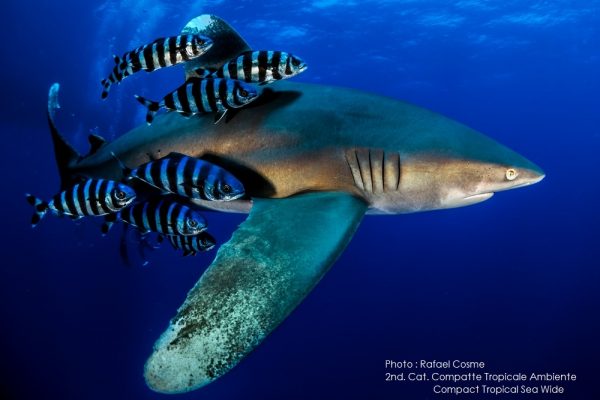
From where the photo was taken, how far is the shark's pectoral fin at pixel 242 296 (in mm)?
1866

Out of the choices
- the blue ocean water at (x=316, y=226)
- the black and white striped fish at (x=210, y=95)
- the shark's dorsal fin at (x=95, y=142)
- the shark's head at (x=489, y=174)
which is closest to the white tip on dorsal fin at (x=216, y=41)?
the black and white striped fish at (x=210, y=95)

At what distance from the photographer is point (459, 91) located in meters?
40.3

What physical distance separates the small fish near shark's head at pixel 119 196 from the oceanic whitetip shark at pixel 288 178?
0.58m

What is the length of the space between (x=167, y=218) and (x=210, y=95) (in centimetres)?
106

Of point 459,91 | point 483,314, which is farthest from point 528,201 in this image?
point 459,91

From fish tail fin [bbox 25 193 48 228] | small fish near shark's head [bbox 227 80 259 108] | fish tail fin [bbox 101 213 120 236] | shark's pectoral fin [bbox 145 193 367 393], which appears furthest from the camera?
fish tail fin [bbox 101 213 120 236]

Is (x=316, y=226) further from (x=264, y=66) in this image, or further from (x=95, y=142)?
(x=95, y=142)

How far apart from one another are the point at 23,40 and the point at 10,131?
485 inches

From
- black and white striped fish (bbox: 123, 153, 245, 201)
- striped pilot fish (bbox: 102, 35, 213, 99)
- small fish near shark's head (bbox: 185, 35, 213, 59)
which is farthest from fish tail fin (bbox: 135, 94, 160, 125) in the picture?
black and white striped fish (bbox: 123, 153, 245, 201)

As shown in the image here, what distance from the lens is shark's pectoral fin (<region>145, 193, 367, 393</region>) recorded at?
187 centimetres

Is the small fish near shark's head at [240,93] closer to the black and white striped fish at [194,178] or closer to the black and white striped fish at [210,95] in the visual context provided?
the black and white striped fish at [210,95]

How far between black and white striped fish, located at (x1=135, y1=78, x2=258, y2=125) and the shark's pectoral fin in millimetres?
1152

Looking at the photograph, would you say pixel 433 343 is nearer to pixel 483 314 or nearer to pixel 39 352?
pixel 483 314

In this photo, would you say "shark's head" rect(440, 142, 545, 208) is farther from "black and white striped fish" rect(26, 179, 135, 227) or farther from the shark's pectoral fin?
"black and white striped fish" rect(26, 179, 135, 227)
